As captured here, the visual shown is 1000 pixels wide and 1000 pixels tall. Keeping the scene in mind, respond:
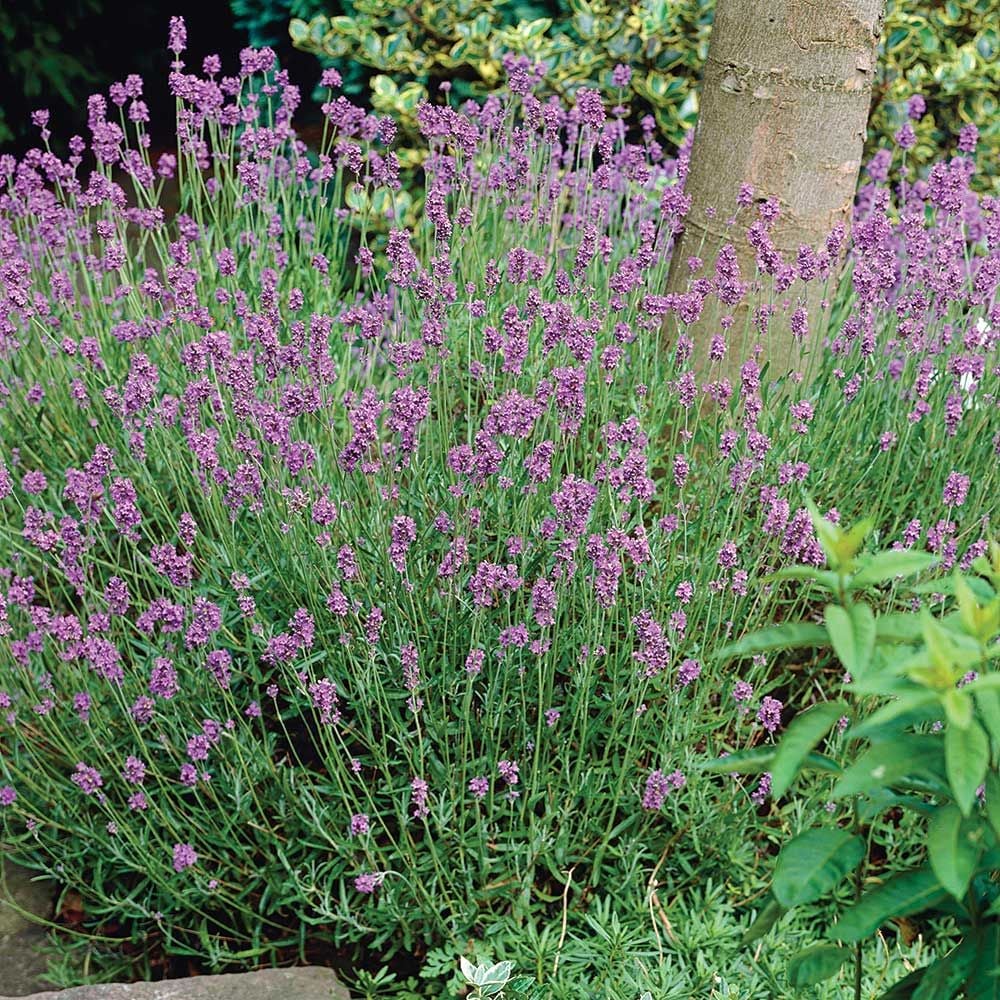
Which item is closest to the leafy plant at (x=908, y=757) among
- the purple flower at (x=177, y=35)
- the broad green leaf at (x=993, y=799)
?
the broad green leaf at (x=993, y=799)

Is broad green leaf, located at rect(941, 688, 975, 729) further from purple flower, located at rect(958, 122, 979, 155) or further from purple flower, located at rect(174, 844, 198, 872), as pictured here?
purple flower, located at rect(958, 122, 979, 155)

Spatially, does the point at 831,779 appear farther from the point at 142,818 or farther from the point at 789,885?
the point at 142,818

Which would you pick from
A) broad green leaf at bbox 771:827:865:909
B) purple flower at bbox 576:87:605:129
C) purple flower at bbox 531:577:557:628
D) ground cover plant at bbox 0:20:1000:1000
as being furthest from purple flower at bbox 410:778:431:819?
purple flower at bbox 576:87:605:129

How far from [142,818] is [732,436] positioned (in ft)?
5.60

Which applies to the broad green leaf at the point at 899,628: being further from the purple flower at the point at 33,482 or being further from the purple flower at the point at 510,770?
the purple flower at the point at 33,482

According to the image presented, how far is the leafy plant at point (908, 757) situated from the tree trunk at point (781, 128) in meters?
1.78

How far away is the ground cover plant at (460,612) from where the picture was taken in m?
2.61

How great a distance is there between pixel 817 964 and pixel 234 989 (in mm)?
1289

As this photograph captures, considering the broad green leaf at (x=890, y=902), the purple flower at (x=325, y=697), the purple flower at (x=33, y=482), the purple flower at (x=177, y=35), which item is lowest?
the purple flower at (x=325, y=697)

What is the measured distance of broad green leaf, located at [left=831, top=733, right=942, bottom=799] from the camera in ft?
5.02

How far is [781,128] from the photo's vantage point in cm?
359

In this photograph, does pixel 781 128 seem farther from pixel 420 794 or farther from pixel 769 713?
pixel 420 794

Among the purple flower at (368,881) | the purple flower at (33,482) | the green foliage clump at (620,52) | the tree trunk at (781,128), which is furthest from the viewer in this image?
the green foliage clump at (620,52)

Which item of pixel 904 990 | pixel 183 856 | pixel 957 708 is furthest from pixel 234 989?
pixel 957 708
